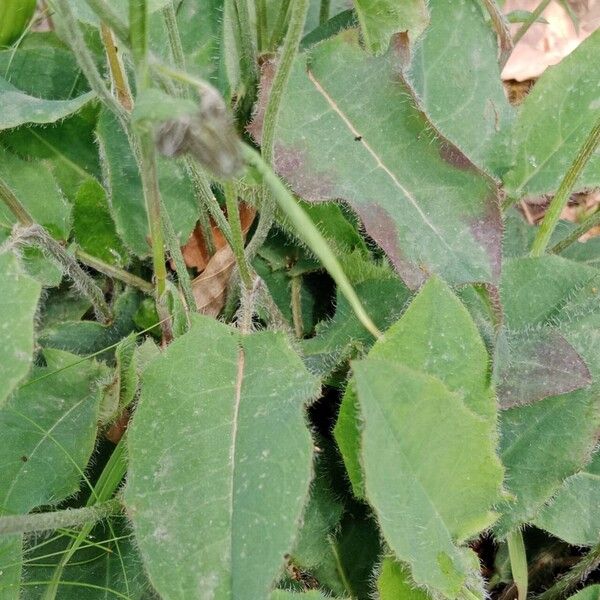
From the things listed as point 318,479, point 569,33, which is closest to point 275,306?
point 318,479

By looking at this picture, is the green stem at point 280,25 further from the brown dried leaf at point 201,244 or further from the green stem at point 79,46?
the green stem at point 79,46

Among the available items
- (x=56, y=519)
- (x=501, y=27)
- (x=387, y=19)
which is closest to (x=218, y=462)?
(x=56, y=519)

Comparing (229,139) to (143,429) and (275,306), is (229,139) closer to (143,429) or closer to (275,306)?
(143,429)

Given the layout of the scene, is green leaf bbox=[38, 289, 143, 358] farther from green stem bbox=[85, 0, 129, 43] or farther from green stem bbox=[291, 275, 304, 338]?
green stem bbox=[85, 0, 129, 43]

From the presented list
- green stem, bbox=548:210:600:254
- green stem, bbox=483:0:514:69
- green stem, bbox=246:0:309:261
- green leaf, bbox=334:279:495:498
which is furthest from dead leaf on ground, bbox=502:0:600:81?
green leaf, bbox=334:279:495:498

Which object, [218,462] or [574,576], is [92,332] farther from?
[574,576]

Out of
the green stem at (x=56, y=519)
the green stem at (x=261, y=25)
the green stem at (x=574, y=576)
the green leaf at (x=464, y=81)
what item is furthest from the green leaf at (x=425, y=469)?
the green stem at (x=261, y=25)
